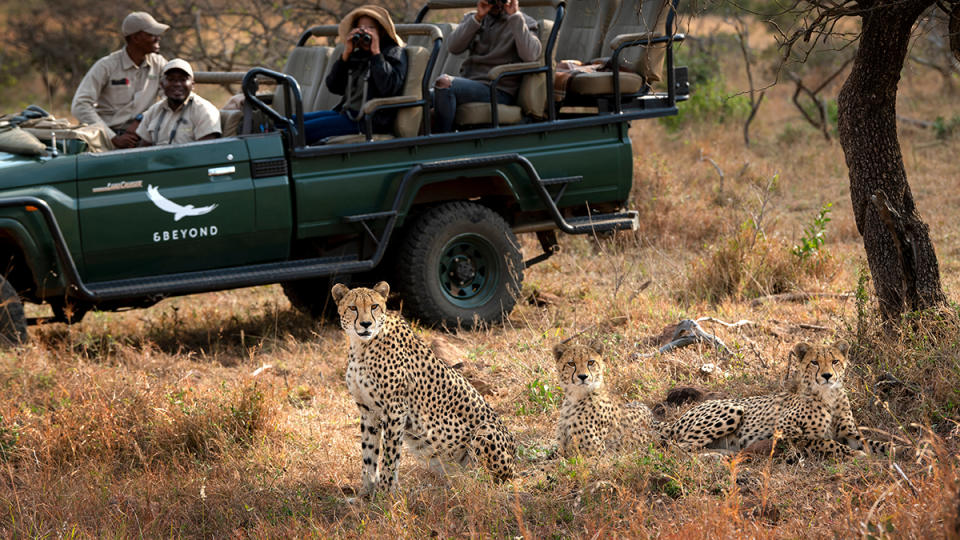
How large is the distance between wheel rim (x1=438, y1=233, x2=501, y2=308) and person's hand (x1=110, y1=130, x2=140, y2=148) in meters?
2.18

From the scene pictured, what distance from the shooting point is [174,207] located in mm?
6875

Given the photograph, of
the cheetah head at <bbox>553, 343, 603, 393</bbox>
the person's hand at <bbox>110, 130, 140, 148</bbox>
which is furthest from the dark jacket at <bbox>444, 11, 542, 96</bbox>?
the cheetah head at <bbox>553, 343, 603, 393</bbox>

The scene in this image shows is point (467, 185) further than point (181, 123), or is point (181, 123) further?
point (467, 185)

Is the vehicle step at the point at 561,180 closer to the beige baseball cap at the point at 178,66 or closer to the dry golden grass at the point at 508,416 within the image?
the dry golden grass at the point at 508,416

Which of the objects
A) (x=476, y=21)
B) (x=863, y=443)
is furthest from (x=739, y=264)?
(x=863, y=443)

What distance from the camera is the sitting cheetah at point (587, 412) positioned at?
4.96 m

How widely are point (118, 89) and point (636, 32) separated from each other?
3657mm

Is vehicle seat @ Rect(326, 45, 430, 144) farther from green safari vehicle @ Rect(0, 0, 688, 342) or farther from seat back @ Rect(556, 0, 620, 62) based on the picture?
seat back @ Rect(556, 0, 620, 62)

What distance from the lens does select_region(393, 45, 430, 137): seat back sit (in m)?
7.46

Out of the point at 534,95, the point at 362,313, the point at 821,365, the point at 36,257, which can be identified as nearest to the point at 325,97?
the point at 534,95

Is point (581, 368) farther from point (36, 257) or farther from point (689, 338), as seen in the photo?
point (36, 257)

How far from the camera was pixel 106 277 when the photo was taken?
6918 millimetres

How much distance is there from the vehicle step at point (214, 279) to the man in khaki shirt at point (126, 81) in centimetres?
152

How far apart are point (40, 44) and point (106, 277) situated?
12668mm
